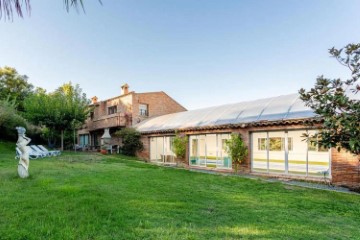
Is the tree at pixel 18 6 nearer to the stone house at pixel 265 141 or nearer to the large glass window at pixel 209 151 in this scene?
the stone house at pixel 265 141

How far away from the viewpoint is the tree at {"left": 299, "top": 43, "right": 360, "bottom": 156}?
25.6 ft

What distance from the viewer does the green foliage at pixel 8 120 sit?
2356 centimetres

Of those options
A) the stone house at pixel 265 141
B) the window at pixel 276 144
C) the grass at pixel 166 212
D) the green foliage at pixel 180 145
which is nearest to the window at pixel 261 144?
the stone house at pixel 265 141

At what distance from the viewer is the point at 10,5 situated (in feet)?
6.52

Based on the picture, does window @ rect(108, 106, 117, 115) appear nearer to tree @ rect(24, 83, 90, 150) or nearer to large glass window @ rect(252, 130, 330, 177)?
tree @ rect(24, 83, 90, 150)

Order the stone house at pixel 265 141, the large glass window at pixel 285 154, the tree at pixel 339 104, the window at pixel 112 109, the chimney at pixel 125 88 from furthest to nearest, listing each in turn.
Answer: the chimney at pixel 125 88, the window at pixel 112 109, the large glass window at pixel 285 154, the stone house at pixel 265 141, the tree at pixel 339 104

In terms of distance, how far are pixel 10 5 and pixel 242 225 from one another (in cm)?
548

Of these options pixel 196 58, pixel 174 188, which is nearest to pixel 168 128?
pixel 196 58

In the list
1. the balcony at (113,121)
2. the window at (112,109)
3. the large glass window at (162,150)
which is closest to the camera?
the large glass window at (162,150)

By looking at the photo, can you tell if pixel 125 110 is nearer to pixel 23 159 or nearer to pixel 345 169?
pixel 23 159

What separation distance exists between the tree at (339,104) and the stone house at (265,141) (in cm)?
247

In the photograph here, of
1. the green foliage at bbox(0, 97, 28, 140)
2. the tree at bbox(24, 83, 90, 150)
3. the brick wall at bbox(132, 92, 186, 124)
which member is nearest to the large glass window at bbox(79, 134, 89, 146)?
the green foliage at bbox(0, 97, 28, 140)

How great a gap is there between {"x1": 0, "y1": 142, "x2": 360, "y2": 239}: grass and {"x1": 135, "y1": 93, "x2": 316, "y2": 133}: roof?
535cm

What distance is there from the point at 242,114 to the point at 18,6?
52.8 ft
